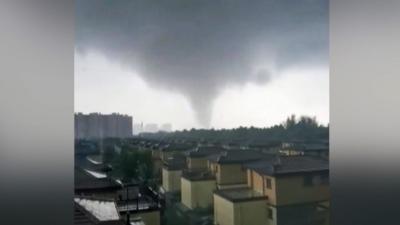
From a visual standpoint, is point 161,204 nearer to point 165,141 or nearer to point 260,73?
point 165,141

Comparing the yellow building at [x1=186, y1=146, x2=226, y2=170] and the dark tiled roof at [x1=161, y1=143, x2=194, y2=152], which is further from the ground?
the dark tiled roof at [x1=161, y1=143, x2=194, y2=152]

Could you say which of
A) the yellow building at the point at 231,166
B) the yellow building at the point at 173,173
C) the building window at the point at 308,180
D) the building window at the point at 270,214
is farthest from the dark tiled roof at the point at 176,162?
the building window at the point at 308,180

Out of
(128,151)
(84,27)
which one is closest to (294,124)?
(128,151)

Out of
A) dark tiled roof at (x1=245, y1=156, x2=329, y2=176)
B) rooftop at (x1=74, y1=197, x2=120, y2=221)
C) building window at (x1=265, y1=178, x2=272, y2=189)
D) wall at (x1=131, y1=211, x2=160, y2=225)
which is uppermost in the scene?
dark tiled roof at (x1=245, y1=156, x2=329, y2=176)

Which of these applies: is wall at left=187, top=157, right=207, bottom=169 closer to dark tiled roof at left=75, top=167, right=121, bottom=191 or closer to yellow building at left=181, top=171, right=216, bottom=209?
yellow building at left=181, top=171, right=216, bottom=209

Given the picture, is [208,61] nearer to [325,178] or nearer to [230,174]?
[230,174]

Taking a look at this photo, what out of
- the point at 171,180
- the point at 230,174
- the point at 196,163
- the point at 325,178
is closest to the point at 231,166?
the point at 230,174

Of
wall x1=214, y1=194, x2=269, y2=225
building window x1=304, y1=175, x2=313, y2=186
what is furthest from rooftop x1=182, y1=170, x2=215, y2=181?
building window x1=304, y1=175, x2=313, y2=186
